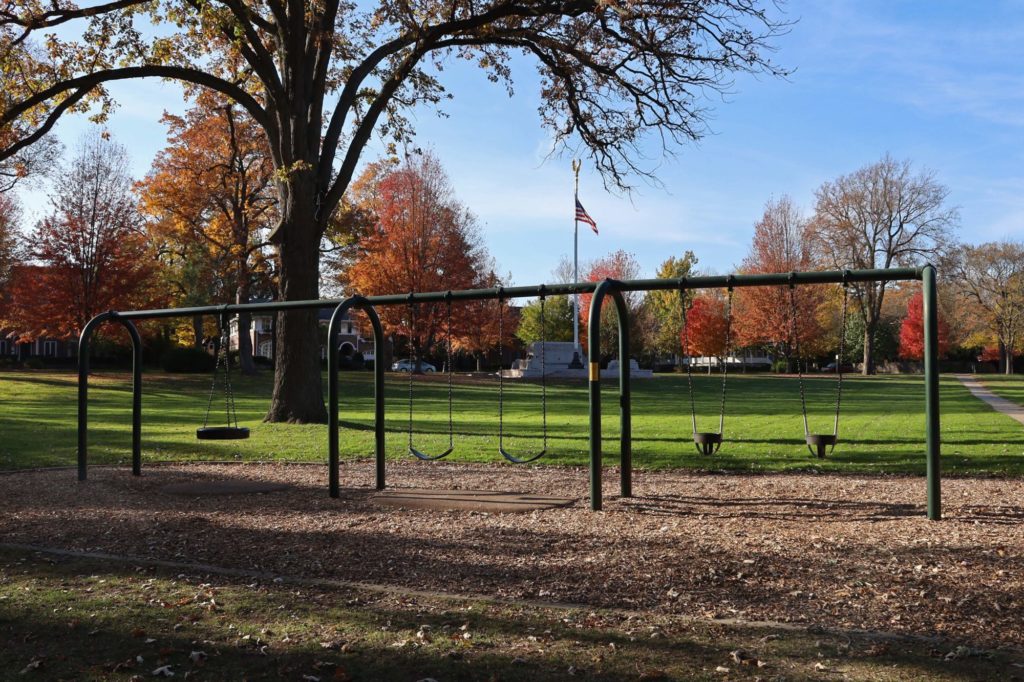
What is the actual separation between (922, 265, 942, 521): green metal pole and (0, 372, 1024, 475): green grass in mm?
3639

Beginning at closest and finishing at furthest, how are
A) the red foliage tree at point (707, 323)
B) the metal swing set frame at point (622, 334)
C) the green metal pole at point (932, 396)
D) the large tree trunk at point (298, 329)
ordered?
the green metal pole at point (932, 396)
the metal swing set frame at point (622, 334)
the large tree trunk at point (298, 329)
the red foliage tree at point (707, 323)

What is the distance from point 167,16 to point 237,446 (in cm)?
821

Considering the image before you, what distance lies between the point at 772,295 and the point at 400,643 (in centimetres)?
4598

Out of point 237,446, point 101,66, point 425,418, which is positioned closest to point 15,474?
point 237,446

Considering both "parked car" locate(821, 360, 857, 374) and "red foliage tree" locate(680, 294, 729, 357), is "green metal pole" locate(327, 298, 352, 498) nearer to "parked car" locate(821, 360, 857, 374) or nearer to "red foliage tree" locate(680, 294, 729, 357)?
"red foliage tree" locate(680, 294, 729, 357)

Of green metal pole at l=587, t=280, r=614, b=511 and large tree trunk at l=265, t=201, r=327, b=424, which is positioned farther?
large tree trunk at l=265, t=201, r=327, b=424

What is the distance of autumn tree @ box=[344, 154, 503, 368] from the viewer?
39969mm

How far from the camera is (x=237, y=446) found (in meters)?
14.2

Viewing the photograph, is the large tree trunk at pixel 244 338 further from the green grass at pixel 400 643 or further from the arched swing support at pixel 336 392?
the green grass at pixel 400 643

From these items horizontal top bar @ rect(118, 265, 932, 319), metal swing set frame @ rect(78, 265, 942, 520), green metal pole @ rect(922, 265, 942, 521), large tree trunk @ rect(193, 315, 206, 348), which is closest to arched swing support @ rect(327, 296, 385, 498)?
metal swing set frame @ rect(78, 265, 942, 520)

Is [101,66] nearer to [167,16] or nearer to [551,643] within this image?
[167,16]

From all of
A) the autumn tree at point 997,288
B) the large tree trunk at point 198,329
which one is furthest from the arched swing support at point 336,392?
the autumn tree at point 997,288

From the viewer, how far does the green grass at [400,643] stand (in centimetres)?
389

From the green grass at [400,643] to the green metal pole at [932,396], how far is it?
10.5 ft
